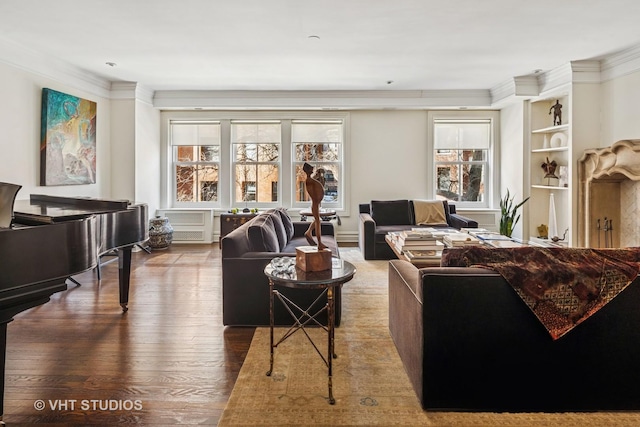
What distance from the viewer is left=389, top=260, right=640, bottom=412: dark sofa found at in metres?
1.92

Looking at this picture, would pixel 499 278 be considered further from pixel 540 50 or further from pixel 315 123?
pixel 315 123

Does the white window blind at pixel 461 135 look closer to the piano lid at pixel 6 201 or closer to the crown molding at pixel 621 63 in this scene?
the crown molding at pixel 621 63

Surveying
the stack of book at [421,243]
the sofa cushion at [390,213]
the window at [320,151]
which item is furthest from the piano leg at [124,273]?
the window at [320,151]

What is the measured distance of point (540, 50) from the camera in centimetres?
476

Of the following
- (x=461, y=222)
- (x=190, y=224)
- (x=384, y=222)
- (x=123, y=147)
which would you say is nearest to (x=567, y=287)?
(x=461, y=222)

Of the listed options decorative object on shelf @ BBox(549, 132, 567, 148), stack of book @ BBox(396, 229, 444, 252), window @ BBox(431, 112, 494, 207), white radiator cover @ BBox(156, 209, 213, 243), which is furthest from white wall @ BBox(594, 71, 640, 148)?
white radiator cover @ BBox(156, 209, 213, 243)

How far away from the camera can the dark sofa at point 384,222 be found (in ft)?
18.9

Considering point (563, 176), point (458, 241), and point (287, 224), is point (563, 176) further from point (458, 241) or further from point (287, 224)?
point (287, 224)

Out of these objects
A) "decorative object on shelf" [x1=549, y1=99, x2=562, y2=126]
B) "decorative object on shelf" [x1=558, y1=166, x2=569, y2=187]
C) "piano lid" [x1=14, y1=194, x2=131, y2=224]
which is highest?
"decorative object on shelf" [x1=549, y1=99, x2=562, y2=126]

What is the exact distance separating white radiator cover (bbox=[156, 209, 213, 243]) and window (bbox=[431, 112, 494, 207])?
4314 mm

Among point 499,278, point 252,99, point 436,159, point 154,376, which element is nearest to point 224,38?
point 252,99

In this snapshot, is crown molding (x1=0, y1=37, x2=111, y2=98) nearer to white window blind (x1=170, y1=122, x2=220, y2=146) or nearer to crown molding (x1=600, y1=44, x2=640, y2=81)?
white window blind (x1=170, y1=122, x2=220, y2=146)

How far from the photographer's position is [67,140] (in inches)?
210

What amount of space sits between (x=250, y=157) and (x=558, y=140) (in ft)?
17.0
